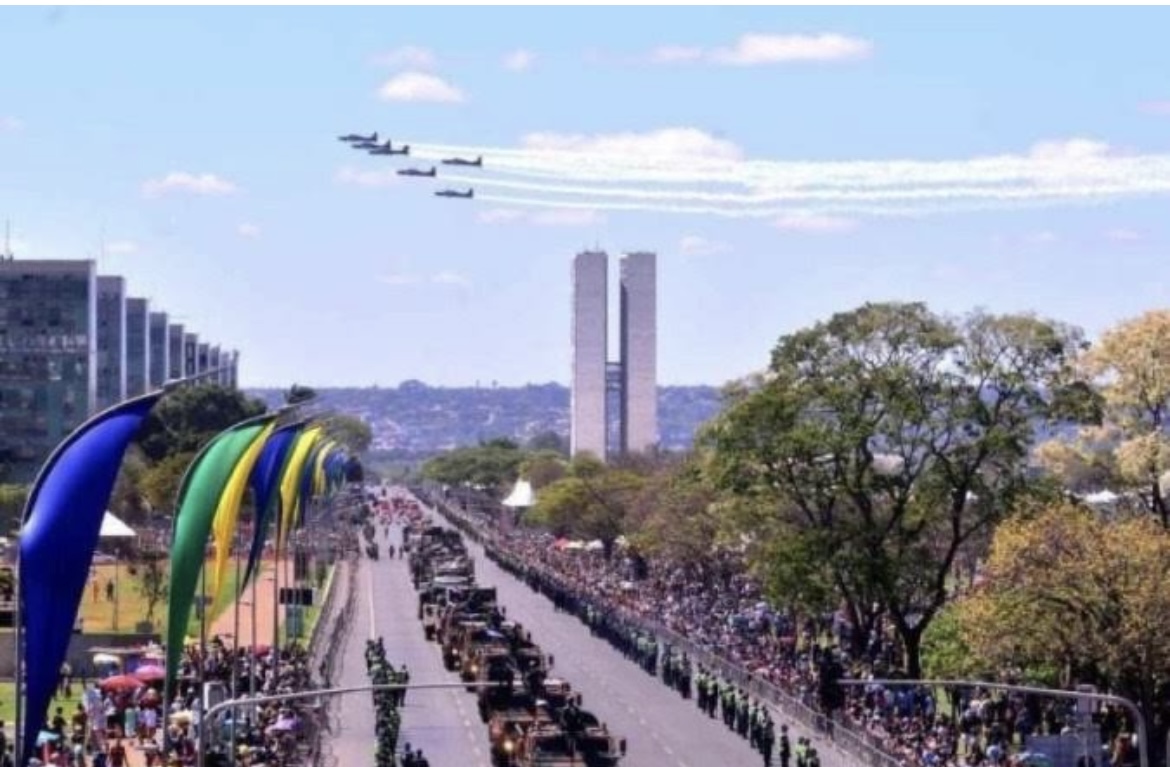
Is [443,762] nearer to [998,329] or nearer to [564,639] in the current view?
[998,329]

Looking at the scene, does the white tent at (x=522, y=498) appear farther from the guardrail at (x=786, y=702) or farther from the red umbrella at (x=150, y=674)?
the red umbrella at (x=150, y=674)

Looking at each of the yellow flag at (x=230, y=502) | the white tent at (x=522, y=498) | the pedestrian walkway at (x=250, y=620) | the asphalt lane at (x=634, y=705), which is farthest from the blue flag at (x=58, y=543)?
the white tent at (x=522, y=498)

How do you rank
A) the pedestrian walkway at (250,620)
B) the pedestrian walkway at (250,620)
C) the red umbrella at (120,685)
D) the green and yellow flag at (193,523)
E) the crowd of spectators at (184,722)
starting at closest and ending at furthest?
1. the green and yellow flag at (193,523)
2. the crowd of spectators at (184,722)
3. the red umbrella at (120,685)
4. the pedestrian walkway at (250,620)
5. the pedestrian walkway at (250,620)

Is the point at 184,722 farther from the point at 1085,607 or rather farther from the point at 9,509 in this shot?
the point at 9,509

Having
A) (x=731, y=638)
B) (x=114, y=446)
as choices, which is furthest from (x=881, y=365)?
(x=114, y=446)

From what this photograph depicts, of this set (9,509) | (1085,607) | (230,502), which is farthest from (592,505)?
(230,502)

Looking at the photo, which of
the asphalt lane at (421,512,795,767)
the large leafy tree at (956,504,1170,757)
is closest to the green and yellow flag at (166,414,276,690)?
the asphalt lane at (421,512,795,767)

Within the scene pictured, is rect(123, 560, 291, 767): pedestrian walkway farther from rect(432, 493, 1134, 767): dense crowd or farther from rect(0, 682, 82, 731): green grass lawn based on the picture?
rect(432, 493, 1134, 767): dense crowd
